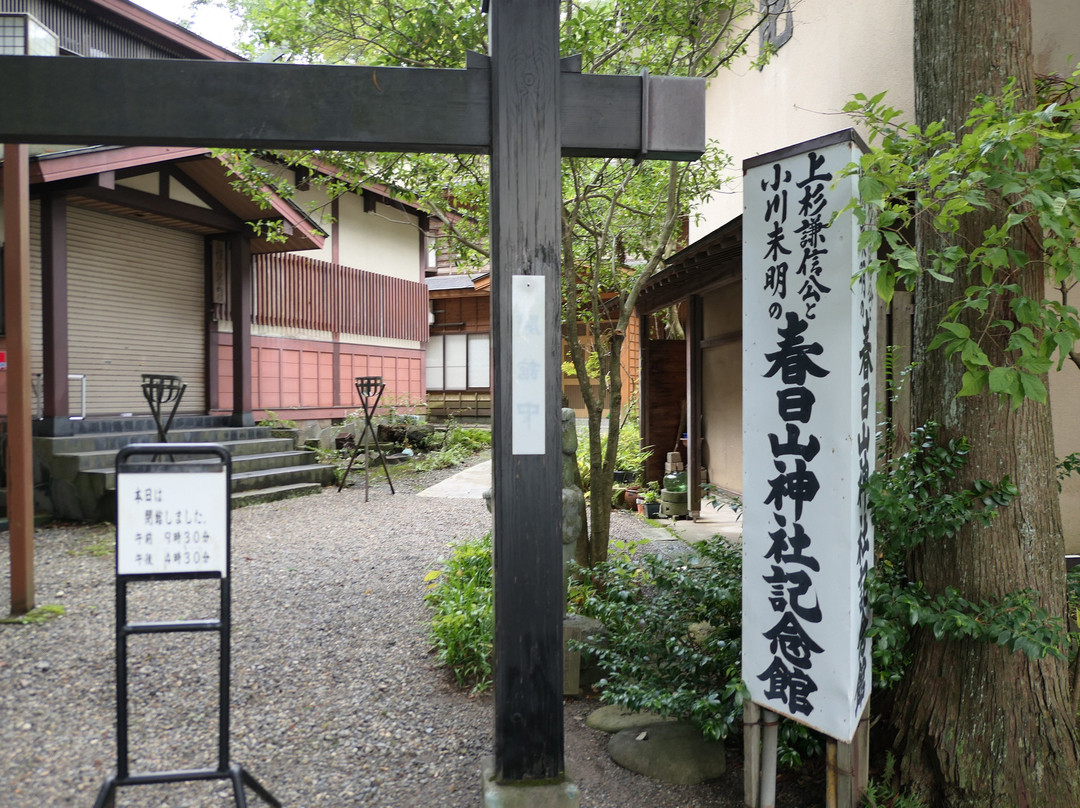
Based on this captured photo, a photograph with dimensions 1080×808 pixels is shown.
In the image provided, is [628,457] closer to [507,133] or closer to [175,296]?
[175,296]

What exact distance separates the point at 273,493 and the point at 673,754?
8250 millimetres

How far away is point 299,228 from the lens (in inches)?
472

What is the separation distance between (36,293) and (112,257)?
1.37m

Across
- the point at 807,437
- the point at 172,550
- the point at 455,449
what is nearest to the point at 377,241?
the point at 455,449

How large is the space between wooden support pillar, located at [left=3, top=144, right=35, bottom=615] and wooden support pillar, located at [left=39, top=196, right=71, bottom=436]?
421cm

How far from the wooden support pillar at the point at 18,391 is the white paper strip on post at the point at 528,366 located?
4.35 metres

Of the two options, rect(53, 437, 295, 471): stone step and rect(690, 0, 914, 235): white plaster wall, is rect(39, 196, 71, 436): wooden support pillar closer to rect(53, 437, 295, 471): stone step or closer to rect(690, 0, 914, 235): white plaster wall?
rect(53, 437, 295, 471): stone step

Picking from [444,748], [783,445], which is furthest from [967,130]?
[444,748]

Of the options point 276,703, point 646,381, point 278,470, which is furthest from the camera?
point 646,381

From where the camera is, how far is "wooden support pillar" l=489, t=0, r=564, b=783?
284cm

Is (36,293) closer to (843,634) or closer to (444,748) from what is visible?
(444,748)

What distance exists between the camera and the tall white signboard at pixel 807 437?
2650mm

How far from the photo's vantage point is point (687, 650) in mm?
3660

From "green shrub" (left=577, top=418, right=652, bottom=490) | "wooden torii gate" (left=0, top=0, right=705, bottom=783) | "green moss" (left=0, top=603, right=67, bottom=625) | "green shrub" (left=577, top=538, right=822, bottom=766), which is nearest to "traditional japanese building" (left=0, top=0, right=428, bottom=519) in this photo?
"green moss" (left=0, top=603, right=67, bottom=625)
